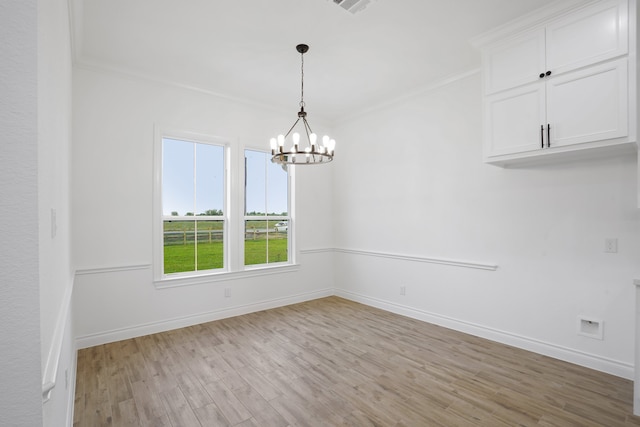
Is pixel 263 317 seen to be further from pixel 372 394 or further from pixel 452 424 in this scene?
pixel 452 424

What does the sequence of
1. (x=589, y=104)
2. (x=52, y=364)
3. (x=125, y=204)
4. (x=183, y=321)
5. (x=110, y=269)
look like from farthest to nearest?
(x=183, y=321)
(x=125, y=204)
(x=110, y=269)
(x=589, y=104)
(x=52, y=364)

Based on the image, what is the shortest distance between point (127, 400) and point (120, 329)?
136 cm

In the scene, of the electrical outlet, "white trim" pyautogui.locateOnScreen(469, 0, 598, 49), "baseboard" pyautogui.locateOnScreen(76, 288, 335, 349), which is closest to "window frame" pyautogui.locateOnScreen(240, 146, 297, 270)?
"baseboard" pyautogui.locateOnScreen(76, 288, 335, 349)

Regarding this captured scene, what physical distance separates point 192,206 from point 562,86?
418 cm

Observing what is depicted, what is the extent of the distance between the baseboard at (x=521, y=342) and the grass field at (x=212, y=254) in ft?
5.71

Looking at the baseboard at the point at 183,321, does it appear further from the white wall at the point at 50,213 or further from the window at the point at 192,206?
the white wall at the point at 50,213

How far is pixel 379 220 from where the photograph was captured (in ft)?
15.7

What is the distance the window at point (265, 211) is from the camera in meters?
4.65

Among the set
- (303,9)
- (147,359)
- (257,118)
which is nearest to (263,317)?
(147,359)

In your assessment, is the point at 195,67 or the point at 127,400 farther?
the point at 195,67

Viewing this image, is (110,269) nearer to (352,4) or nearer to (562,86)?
(352,4)

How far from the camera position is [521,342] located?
323 centimetres

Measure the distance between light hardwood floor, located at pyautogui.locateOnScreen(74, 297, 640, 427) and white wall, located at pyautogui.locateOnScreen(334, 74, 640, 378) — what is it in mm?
Result: 385

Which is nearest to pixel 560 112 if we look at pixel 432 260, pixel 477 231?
pixel 477 231
